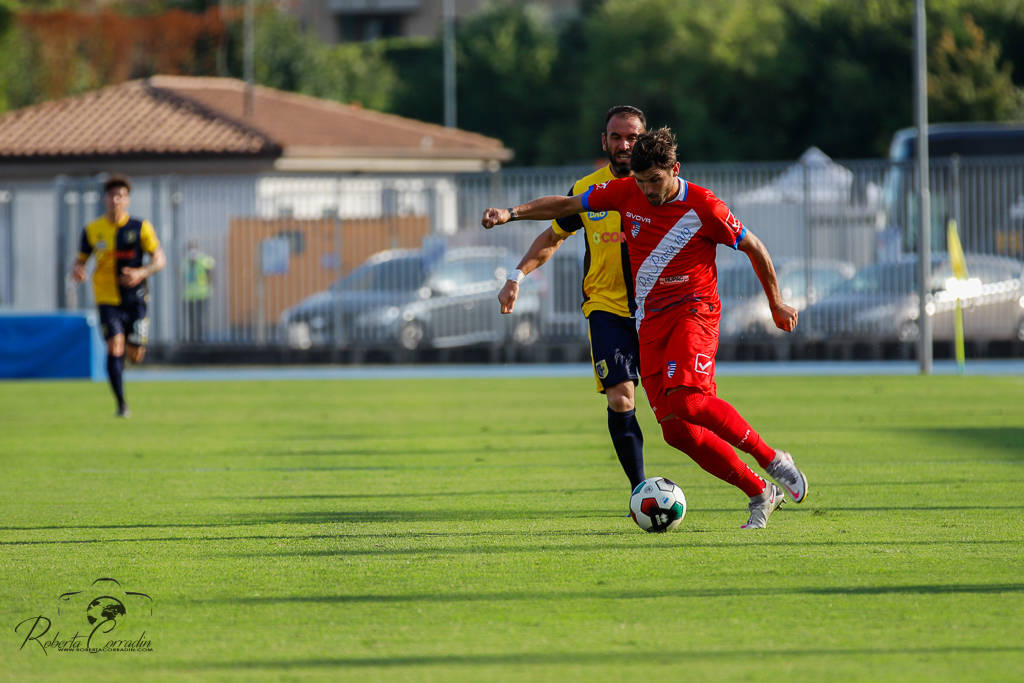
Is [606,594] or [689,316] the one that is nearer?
[606,594]

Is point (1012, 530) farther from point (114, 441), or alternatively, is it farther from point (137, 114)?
point (137, 114)

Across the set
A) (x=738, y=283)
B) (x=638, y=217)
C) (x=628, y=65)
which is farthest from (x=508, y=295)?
(x=628, y=65)

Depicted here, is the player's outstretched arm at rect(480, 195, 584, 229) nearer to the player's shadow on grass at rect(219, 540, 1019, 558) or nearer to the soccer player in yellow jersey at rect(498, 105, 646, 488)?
the soccer player in yellow jersey at rect(498, 105, 646, 488)

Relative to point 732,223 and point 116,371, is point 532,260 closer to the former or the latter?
point 732,223

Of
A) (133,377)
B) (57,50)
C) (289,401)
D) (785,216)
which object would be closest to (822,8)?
(57,50)

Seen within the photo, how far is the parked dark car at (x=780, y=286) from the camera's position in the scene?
81.4 feet

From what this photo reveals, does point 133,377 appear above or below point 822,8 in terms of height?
below

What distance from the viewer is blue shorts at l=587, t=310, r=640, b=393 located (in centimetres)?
843

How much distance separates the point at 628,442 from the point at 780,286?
16954mm

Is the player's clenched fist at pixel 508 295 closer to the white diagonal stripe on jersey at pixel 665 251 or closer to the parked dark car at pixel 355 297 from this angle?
the white diagonal stripe on jersey at pixel 665 251

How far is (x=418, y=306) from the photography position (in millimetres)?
25734

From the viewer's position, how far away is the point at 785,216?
988 inches

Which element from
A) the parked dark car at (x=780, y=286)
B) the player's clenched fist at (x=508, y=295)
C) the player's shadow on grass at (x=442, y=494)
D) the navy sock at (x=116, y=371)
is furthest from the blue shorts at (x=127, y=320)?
the parked dark car at (x=780, y=286)

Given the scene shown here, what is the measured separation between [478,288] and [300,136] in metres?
12.0
